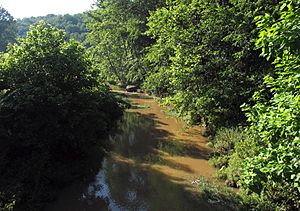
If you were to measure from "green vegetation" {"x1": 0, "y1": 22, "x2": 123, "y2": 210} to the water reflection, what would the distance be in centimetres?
81

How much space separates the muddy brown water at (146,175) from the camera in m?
10.2

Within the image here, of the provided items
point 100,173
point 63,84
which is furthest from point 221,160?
point 63,84

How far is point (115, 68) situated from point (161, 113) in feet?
55.9

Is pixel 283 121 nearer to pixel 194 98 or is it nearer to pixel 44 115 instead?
pixel 44 115

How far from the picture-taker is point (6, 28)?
84.1 m

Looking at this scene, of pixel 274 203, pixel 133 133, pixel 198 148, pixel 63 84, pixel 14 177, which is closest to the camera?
pixel 274 203

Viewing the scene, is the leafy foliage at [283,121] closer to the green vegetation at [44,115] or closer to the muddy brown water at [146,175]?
the muddy brown water at [146,175]

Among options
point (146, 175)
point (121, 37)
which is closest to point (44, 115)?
point (146, 175)

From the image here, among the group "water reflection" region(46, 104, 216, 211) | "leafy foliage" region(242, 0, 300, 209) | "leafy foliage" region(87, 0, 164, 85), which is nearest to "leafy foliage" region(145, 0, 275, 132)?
"water reflection" region(46, 104, 216, 211)

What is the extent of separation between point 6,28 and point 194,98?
→ 272 ft

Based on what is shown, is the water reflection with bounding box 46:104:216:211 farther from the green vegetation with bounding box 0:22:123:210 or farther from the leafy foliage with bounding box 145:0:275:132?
the leafy foliage with bounding box 145:0:275:132

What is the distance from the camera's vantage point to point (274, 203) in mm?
8898

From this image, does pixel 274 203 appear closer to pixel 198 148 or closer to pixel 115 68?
pixel 198 148

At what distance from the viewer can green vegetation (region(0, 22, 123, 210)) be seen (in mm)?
10109
